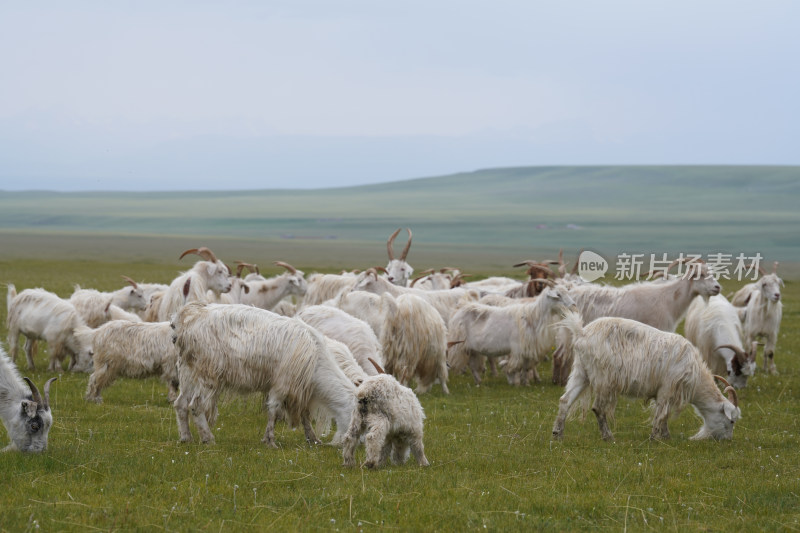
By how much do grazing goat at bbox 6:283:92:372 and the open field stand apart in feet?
11.2

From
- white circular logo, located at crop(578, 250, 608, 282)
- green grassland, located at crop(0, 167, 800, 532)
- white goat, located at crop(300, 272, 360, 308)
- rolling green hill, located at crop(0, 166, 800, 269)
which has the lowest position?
rolling green hill, located at crop(0, 166, 800, 269)

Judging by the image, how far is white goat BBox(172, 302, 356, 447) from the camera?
9078mm

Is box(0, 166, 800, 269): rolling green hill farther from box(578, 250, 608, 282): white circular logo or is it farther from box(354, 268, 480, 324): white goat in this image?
box(354, 268, 480, 324): white goat

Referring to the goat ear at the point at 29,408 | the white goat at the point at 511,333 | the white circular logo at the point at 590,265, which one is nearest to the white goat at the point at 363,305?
the white goat at the point at 511,333

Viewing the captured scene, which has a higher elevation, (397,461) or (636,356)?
(636,356)

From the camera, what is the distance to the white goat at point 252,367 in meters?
9.08

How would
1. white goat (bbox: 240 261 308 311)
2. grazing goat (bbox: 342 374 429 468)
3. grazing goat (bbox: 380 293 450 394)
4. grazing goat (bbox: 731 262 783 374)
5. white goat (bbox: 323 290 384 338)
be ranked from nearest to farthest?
grazing goat (bbox: 342 374 429 468), grazing goat (bbox: 380 293 450 394), white goat (bbox: 323 290 384 338), grazing goat (bbox: 731 262 783 374), white goat (bbox: 240 261 308 311)

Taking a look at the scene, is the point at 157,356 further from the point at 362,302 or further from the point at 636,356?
the point at 636,356

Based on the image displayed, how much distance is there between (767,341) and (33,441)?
12778mm

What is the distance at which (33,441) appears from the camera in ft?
27.4

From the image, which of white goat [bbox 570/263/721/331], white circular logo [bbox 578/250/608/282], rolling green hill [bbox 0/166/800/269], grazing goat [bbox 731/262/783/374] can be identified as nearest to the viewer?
white goat [bbox 570/263/721/331]

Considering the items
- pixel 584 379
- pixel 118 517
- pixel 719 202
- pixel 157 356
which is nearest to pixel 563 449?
pixel 584 379

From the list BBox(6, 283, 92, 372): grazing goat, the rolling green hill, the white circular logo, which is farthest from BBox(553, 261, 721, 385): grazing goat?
the rolling green hill

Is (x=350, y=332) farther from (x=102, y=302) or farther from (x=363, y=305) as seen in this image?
(x=102, y=302)
